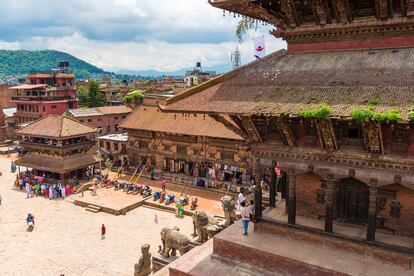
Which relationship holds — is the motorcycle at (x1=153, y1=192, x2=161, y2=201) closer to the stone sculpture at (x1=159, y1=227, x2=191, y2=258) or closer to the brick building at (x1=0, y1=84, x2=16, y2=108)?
the stone sculpture at (x1=159, y1=227, x2=191, y2=258)

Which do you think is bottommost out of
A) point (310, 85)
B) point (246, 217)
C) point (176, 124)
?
point (246, 217)

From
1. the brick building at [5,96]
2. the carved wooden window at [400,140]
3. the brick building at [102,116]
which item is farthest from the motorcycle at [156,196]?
the brick building at [5,96]

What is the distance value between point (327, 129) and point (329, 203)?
303 centimetres

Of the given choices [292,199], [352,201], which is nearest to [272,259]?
[292,199]

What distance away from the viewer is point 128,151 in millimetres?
42969

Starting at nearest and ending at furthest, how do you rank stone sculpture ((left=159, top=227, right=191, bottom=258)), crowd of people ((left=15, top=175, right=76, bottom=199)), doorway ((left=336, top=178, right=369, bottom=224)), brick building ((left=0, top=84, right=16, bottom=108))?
doorway ((left=336, top=178, right=369, bottom=224))
stone sculpture ((left=159, top=227, right=191, bottom=258))
crowd of people ((left=15, top=175, right=76, bottom=199))
brick building ((left=0, top=84, right=16, bottom=108))

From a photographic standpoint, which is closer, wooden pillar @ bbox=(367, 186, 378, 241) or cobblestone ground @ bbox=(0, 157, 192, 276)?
wooden pillar @ bbox=(367, 186, 378, 241)

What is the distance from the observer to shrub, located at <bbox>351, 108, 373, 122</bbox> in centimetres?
1036

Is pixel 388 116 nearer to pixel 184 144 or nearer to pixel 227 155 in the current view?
pixel 227 155

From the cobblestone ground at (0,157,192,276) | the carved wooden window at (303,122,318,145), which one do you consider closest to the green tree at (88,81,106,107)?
the cobblestone ground at (0,157,192,276)

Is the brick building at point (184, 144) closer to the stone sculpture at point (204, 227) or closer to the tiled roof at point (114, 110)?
the stone sculpture at point (204, 227)

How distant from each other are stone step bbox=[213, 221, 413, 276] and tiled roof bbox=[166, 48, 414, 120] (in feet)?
17.5

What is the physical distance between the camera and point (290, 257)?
12648 millimetres

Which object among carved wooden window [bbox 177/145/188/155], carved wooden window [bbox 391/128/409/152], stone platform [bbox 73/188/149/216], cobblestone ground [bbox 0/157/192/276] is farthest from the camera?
carved wooden window [bbox 177/145/188/155]
